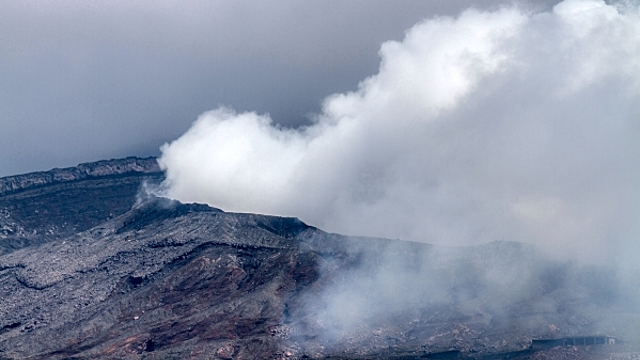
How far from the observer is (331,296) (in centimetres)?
16012

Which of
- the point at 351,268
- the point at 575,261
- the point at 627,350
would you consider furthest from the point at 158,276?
the point at 627,350

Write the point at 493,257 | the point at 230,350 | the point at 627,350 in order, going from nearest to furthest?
the point at 627,350 → the point at 230,350 → the point at 493,257

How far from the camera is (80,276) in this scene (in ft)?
597

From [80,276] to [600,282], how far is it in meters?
91.4

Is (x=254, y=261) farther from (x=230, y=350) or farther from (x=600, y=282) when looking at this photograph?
(x=600, y=282)

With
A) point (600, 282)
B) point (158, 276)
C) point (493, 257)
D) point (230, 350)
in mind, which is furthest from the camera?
point (158, 276)

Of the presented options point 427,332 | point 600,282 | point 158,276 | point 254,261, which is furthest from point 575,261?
point 158,276

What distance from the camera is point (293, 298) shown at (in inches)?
6329

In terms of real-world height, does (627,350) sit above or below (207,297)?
below

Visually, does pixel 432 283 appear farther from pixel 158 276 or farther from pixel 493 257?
pixel 158 276

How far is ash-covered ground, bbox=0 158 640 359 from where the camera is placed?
139m

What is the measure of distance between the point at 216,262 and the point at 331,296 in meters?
27.1

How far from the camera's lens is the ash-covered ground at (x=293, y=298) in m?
139

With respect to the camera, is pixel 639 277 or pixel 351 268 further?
pixel 351 268
